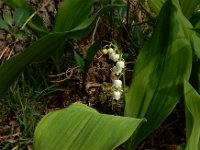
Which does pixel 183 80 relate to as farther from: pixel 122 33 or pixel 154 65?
pixel 122 33

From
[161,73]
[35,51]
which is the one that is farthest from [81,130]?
[161,73]

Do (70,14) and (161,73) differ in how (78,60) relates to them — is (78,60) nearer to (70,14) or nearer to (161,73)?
(70,14)

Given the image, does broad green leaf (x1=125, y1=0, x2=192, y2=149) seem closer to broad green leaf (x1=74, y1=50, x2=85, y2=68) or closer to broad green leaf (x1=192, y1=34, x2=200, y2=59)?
broad green leaf (x1=192, y1=34, x2=200, y2=59)

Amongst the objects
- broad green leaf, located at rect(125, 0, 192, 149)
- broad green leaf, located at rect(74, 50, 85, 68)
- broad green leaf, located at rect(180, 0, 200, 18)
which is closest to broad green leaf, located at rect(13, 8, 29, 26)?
broad green leaf, located at rect(74, 50, 85, 68)

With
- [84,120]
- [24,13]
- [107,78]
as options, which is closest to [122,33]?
[107,78]

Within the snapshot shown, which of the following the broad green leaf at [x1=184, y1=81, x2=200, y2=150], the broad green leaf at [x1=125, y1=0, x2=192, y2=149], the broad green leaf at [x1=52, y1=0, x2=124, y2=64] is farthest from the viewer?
the broad green leaf at [x1=52, y1=0, x2=124, y2=64]

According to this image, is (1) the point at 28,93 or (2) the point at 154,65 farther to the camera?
(1) the point at 28,93
